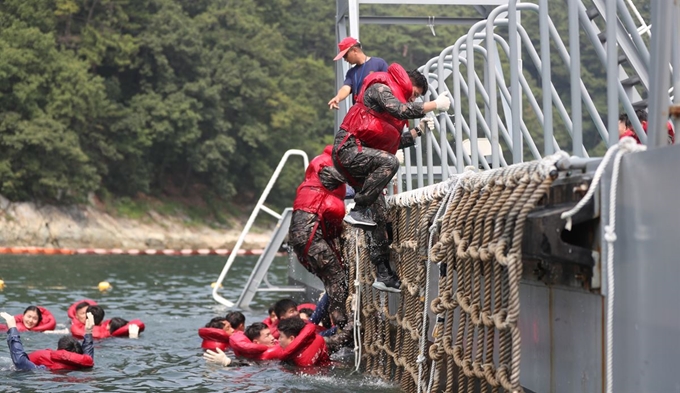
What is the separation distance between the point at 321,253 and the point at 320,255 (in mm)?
25

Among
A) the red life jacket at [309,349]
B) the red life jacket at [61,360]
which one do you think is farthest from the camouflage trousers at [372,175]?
the red life jacket at [61,360]

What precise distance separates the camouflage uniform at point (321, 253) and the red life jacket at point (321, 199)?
0.07m

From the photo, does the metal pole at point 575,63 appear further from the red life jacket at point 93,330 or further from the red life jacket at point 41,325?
the red life jacket at point 41,325

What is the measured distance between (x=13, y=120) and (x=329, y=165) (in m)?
43.4

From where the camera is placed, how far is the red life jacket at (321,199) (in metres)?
11.0

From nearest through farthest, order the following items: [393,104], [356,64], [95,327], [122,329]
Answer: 1. [393,104]
2. [356,64]
3. [95,327]
4. [122,329]

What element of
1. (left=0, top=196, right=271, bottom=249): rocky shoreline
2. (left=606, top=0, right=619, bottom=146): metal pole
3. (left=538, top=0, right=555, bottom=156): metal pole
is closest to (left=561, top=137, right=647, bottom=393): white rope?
(left=606, top=0, right=619, bottom=146): metal pole

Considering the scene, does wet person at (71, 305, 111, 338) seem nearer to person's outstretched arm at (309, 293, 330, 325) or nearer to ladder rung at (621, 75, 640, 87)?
person's outstretched arm at (309, 293, 330, 325)

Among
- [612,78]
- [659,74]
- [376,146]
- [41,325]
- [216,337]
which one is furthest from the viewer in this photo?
[41,325]

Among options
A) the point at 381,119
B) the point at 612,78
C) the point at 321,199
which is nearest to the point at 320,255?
the point at 321,199

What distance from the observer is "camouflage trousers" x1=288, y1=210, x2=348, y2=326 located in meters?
11.1

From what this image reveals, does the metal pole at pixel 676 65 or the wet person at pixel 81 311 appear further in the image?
the wet person at pixel 81 311

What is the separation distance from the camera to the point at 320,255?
1109 centimetres

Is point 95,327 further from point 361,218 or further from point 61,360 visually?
point 361,218
